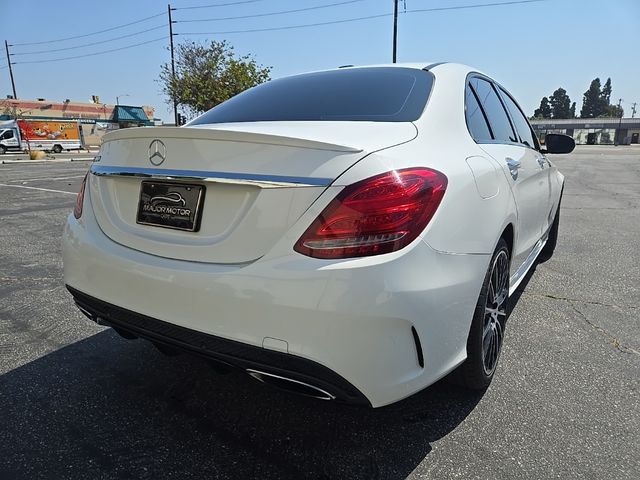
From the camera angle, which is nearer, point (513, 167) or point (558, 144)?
point (513, 167)

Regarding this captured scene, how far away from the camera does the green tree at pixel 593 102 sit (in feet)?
443

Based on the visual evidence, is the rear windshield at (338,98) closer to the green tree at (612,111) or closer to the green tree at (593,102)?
the green tree at (612,111)

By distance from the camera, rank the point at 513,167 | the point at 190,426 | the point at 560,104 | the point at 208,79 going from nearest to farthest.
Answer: the point at 190,426, the point at 513,167, the point at 208,79, the point at 560,104

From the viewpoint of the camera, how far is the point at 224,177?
1.67m

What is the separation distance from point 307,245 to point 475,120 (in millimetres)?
1461

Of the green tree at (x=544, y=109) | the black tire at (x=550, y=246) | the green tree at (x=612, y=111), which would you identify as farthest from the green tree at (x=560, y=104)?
the black tire at (x=550, y=246)

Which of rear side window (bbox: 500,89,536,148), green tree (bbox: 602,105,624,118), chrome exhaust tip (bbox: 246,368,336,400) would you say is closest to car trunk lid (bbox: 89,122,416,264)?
chrome exhaust tip (bbox: 246,368,336,400)

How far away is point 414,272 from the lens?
157 cm

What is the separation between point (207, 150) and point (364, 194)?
62cm

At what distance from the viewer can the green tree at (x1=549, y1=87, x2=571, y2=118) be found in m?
138

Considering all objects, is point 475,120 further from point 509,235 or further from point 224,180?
point 224,180

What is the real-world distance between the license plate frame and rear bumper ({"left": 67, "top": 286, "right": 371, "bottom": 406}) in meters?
0.38

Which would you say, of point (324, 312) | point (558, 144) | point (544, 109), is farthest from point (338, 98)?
point (544, 109)

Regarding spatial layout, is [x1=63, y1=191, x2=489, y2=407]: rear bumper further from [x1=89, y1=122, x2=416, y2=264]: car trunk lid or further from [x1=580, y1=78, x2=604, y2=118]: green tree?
[x1=580, y1=78, x2=604, y2=118]: green tree
